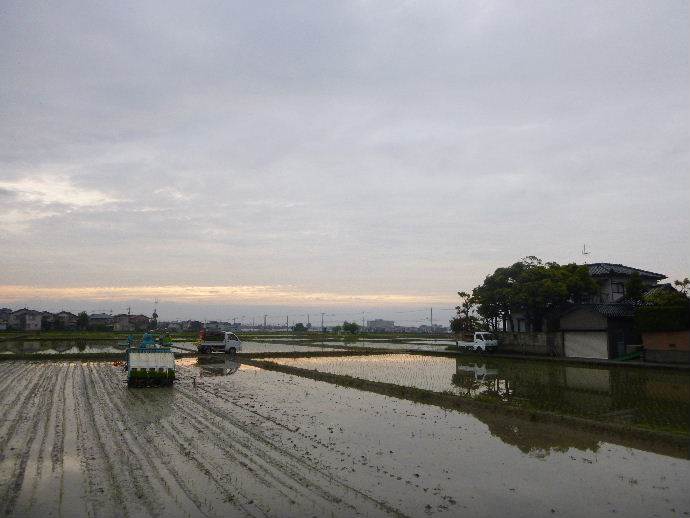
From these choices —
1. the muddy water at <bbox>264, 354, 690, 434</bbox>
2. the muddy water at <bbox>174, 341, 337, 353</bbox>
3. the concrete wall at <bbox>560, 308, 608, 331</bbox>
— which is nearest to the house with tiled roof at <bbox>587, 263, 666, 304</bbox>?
the concrete wall at <bbox>560, 308, 608, 331</bbox>

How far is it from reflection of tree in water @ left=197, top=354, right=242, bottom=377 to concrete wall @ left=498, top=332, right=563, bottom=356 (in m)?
21.7

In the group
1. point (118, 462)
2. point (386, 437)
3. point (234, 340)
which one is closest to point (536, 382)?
point (386, 437)

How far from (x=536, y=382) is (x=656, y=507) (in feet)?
49.2

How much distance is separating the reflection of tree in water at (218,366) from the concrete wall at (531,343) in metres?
21.7

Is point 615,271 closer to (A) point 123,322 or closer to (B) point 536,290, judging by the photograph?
(B) point 536,290

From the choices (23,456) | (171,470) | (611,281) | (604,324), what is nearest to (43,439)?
(23,456)

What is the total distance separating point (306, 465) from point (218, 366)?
21482mm

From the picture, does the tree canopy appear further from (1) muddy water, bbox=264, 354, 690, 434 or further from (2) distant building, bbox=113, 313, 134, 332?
(2) distant building, bbox=113, 313, 134, 332

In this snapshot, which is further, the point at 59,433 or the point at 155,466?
the point at 59,433

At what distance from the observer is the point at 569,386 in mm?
20188

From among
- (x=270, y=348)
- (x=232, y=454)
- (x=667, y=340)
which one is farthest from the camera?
(x=270, y=348)

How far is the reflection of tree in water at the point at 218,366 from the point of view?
25.4m

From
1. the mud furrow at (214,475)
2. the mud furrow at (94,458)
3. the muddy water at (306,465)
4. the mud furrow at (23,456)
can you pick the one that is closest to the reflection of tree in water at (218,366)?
the mud furrow at (23,456)

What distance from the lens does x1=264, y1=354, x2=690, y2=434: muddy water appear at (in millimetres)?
14137
